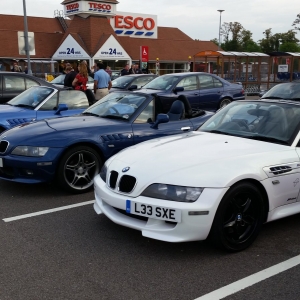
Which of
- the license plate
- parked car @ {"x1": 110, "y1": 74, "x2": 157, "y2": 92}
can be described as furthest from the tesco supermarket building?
the license plate

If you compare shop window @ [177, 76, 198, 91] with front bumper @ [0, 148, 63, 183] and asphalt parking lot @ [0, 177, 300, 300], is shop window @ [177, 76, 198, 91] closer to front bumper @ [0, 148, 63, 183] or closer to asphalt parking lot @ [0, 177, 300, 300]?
front bumper @ [0, 148, 63, 183]

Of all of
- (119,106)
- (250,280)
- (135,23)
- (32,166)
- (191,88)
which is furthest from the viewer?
(135,23)

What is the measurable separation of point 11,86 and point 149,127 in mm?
5119

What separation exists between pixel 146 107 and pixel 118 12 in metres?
41.8

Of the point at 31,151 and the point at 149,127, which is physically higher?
the point at 149,127

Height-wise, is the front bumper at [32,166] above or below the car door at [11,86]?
below

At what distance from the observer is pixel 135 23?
1842 inches

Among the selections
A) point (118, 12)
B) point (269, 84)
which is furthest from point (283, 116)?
point (118, 12)

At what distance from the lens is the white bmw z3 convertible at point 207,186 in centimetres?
363

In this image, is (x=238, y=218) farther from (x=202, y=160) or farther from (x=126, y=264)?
(x=126, y=264)

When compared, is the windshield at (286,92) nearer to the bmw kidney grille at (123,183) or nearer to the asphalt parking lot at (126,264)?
the asphalt parking lot at (126,264)

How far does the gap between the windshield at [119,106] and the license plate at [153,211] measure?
2717 millimetres

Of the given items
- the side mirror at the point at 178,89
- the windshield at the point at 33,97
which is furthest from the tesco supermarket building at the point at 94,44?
the windshield at the point at 33,97

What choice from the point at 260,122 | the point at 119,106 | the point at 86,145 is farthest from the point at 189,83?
the point at 260,122
